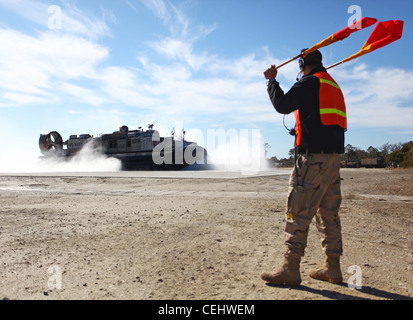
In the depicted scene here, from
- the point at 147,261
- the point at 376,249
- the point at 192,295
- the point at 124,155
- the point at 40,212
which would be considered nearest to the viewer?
the point at 192,295

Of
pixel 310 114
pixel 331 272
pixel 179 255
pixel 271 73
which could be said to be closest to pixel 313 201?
pixel 331 272

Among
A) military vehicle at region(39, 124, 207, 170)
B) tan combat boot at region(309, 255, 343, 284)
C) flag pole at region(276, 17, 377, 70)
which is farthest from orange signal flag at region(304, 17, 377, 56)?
military vehicle at region(39, 124, 207, 170)

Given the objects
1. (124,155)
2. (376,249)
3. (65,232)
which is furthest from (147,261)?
(124,155)

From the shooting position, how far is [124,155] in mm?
31500

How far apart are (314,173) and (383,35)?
4.78ft

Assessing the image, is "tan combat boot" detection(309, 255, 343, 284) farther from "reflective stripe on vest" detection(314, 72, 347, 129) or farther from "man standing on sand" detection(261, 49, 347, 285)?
"reflective stripe on vest" detection(314, 72, 347, 129)

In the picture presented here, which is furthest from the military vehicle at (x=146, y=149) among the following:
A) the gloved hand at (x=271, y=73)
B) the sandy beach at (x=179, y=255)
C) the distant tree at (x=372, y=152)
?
the distant tree at (x=372, y=152)

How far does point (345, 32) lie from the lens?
2840 mm

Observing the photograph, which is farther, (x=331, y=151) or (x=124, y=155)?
(x=124, y=155)

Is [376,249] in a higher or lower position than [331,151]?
lower

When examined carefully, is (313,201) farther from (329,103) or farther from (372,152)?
(372,152)

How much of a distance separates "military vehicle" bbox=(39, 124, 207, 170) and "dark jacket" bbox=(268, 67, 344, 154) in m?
27.7
